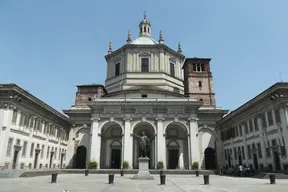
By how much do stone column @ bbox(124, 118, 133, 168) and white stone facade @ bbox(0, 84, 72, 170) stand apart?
1030cm

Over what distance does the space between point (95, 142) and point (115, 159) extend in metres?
4.66

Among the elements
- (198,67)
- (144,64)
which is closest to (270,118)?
(198,67)

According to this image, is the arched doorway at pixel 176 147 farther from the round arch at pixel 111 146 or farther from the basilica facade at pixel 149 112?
the round arch at pixel 111 146

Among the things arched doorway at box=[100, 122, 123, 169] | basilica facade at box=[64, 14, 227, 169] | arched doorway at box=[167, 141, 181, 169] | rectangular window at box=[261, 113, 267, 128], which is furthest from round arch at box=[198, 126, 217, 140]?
arched doorway at box=[100, 122, 123, 169]

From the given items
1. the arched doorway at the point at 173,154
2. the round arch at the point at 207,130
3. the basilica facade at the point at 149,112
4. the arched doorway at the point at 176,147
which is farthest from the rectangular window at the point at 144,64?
the arched doorway at the point at 173,154

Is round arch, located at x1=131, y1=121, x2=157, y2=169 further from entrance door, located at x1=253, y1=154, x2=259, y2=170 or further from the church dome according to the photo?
the church dome

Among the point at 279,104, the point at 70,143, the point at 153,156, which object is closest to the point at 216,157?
the point at 153,156

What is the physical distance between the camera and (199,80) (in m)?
41.6

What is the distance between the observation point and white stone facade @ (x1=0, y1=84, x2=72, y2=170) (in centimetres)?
2259

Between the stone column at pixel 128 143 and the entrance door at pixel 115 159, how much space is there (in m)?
3.88

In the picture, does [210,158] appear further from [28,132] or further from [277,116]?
[28,132]

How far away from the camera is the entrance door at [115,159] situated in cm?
3447

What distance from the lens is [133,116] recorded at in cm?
3303

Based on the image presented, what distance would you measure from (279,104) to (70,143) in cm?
3058
